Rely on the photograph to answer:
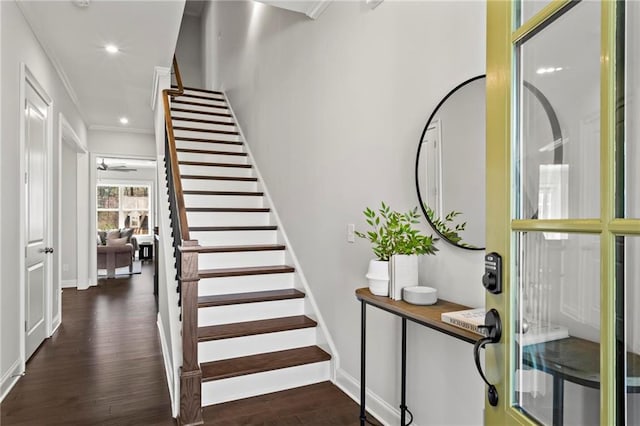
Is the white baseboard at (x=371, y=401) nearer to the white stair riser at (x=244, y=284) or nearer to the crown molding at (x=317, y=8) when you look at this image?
the white stair riser at (x=244, y=284)

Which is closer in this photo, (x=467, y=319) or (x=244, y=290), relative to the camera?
(x=467, y=319)

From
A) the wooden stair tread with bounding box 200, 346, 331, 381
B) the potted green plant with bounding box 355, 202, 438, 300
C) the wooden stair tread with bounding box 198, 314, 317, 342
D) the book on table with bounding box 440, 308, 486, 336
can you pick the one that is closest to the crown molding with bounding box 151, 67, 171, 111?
the wooden stair tread with bounding box 198, 314, 317, 342

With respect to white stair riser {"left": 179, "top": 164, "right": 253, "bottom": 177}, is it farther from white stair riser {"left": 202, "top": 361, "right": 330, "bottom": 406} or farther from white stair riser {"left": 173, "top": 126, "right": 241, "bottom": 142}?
white stair riser {"left": 202, "top": 361, "right": 330, "bottom": 406}

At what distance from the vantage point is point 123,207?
12.1 metres

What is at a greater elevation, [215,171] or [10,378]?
[215,171]

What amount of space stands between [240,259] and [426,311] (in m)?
2.31

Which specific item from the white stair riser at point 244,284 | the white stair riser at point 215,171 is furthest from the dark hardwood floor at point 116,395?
the white stair riser at point 215,171

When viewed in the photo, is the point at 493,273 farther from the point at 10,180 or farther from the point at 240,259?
the point at 10,180

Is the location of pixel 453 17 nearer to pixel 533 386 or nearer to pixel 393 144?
pixel 393 144

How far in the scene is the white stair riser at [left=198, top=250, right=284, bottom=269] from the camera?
3486 mm

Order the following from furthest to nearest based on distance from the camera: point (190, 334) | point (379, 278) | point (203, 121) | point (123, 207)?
point (123, 207) < point (203, 121) < point (190, 334) < point (379, 278)

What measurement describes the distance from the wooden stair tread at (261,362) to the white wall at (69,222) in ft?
16.9

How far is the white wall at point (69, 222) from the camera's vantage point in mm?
6473

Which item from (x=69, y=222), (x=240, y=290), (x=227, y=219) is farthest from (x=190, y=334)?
(x=69, y=222)
